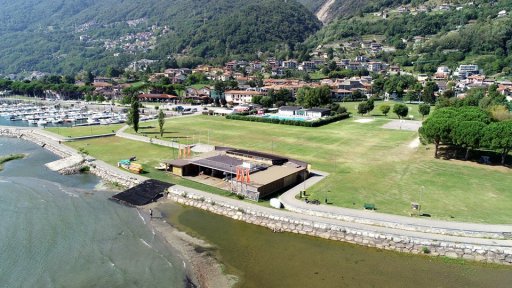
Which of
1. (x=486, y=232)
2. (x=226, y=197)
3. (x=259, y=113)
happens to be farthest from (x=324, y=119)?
(x=486, y=232)

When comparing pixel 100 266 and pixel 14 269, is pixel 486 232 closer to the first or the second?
pixel 100 266

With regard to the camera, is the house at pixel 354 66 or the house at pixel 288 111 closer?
the house at pixel 288 111

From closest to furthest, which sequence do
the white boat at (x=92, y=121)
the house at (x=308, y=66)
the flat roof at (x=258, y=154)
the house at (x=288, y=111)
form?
1. the flat roof at (x=258, y=154)
2. the white boat at (x=92, y=121)
3. the house at (x=288, y=111)
4. the house at (x=308, y=66)

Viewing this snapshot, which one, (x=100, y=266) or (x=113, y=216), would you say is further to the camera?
(x=113, y=216)

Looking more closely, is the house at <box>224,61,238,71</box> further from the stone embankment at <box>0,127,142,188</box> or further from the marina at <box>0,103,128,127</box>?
the stone embankment at <box>0,127,142,188</box>

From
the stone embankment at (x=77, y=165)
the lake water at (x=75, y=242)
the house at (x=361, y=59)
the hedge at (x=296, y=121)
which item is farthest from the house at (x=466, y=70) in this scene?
the lake water at (x=75, y=242)

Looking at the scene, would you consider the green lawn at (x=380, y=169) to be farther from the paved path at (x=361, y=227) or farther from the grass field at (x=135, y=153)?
the grass field at (x=135, y=153)
